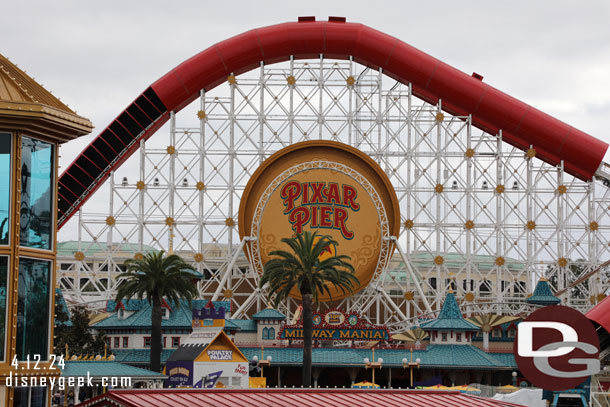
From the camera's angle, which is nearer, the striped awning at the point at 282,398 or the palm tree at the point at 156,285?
the striped awning at the point at 282,398

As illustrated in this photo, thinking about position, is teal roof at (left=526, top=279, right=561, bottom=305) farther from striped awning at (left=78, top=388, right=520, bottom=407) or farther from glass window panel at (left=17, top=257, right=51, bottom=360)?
glass window panel at (left=17, top=257, right=51, bottom=360)

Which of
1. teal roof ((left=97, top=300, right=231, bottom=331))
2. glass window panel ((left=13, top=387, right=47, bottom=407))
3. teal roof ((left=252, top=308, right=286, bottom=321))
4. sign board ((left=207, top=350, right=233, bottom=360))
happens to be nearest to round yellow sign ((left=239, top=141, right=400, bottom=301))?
teal roof ((left=252, top=308, right=286, bottom=321))

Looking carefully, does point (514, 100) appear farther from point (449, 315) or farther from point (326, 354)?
point (326, 354)

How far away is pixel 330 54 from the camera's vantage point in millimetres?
74938

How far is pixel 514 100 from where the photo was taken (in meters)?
73.7

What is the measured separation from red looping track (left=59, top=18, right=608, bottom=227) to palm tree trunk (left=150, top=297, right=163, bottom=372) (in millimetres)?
15264

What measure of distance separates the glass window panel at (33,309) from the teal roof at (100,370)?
3318cm

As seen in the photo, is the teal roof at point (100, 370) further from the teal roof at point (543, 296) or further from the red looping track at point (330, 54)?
the teal roof at point (543, 296)

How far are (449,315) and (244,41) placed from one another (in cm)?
2335

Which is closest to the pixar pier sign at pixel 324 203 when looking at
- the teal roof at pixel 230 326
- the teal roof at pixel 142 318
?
the teal roof at pixel 230 326

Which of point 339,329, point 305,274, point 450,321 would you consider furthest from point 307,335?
point 450,321

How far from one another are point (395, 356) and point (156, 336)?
14.4 metres

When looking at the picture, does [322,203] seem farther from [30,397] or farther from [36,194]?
[30,397]

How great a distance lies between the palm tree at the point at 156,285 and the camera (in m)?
60.8
